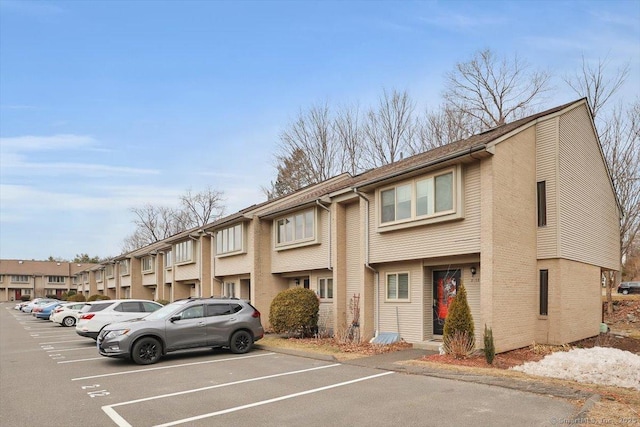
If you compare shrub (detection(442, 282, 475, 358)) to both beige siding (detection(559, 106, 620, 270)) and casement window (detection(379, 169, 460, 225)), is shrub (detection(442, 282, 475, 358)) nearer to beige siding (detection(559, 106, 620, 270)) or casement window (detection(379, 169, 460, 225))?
casement window (detection(379, 169, 460, 225))

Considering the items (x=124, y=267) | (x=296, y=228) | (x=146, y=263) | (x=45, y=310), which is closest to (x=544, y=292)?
(x=296, y=228)

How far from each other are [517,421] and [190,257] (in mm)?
28534

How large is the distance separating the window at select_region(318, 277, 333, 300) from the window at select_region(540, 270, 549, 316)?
8.31 meters

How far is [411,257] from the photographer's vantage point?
52.9ft

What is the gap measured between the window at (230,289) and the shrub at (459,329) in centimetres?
1694

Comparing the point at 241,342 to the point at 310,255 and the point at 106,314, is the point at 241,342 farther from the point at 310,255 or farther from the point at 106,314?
the point at 106,314

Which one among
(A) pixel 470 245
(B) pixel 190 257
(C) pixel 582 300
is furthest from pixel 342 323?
(B) pixel 190 257

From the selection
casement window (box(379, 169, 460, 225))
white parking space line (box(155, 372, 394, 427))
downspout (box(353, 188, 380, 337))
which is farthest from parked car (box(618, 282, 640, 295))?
white parking space line (box(155, 372, 394, 427))

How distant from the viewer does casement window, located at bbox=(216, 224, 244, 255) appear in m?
25.8

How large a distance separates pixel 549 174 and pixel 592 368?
6.60 m

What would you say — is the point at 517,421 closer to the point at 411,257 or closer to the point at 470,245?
the point at 470,245

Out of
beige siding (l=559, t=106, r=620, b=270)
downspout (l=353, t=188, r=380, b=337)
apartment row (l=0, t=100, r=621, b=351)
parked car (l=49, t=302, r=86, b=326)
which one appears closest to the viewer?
apartment row (l=0, t=100, r=621, b=351)

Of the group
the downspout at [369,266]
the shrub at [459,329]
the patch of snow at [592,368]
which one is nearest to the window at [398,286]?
the downspout at [369,266]

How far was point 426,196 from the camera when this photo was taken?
50.9ft
